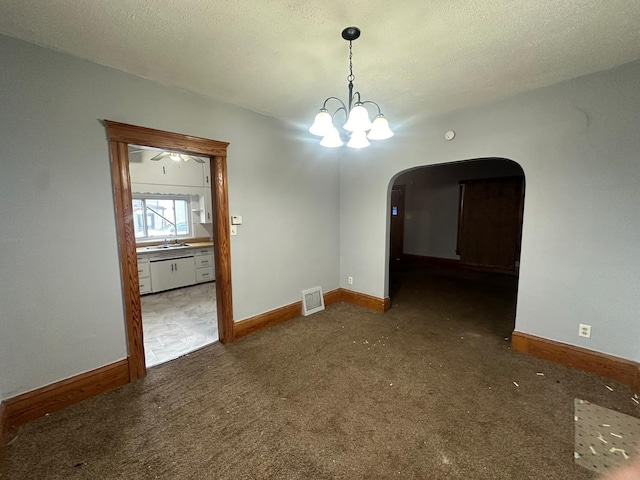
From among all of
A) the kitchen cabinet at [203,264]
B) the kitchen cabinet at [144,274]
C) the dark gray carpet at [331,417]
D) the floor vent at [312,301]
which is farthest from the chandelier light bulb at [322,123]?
the kitchen cabinet at [203,264]

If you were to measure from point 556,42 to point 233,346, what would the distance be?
3611mm

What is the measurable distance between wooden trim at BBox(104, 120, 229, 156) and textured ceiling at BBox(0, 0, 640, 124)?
432 mm

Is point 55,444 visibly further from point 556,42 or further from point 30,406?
point 556,42

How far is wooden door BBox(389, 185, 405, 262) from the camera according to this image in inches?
287

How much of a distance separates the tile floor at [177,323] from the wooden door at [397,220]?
15.7ft

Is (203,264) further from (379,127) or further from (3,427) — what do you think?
(379,127)

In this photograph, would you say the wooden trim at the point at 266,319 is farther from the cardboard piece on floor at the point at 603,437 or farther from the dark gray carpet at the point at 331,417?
the cardboard piece on floor at the point at 603,437

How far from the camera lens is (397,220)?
737cm

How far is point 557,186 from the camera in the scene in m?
2.38

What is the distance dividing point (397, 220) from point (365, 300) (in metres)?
4.08

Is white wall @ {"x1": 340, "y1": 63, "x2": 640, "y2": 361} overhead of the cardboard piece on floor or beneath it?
overhead

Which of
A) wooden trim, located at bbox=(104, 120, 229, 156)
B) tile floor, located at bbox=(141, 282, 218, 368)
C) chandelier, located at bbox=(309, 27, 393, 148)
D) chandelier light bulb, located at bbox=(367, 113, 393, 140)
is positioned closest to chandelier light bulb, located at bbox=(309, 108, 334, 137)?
chandelier, located at bbox=(309, 27, 393, 148)

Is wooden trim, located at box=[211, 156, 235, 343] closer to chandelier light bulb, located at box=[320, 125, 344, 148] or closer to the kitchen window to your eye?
chandelier light bulb, located at box=[320, 125, 344, 148]

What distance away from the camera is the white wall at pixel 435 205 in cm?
622
